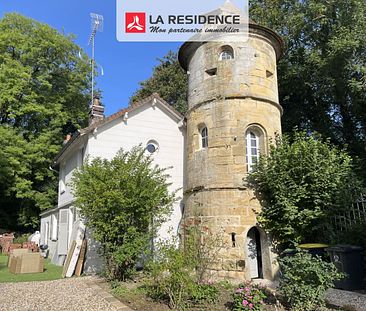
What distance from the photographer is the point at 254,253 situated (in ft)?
38.0

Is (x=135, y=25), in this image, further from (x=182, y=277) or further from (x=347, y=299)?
(x=347, y=299)

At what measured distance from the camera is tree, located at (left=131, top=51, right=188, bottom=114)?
88.1 feet

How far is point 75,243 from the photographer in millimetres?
12258

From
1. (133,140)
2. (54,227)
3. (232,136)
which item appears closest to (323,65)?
(232,136)

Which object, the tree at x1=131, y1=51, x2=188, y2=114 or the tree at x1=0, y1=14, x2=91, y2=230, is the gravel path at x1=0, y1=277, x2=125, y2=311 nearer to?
the tree at x1=0, y1=14, x2=91, y2=230

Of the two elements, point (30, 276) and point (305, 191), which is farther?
point (30, 276)

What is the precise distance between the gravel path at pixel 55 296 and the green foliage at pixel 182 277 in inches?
41.0

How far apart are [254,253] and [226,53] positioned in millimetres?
7892

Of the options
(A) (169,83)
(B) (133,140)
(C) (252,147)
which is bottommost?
(C) (252,147)

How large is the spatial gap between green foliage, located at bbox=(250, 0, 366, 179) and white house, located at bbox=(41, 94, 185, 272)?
27.4 feet

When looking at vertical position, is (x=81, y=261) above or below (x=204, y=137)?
below

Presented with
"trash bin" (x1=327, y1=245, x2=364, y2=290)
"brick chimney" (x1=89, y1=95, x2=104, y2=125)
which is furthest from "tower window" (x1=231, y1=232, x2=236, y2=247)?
"brick chimney" (x1=89, y1=95, x2=104, y2=125)

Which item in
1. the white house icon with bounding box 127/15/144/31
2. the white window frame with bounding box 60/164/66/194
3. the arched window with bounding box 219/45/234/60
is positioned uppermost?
the white house icon with bounding box 127/15/144/31

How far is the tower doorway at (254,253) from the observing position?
1145 centimetres
